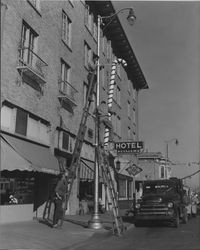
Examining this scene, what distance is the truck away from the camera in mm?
18391

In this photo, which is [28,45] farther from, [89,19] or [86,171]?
[89,19]

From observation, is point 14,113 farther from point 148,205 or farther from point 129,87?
point 129,87

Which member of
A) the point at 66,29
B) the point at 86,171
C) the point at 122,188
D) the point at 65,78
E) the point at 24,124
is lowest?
the point at 122,188

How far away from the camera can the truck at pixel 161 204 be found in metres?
18.4

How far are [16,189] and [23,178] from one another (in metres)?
0.83

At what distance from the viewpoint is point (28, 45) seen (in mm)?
17500

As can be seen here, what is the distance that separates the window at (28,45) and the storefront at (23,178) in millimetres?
3495

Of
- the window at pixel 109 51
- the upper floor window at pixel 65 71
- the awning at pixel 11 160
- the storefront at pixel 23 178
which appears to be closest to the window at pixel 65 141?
the storefront at pixel 23 178

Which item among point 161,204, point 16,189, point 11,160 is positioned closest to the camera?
point 11,160

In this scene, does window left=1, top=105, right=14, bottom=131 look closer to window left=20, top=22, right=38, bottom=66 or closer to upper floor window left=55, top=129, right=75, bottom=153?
window left=20, top=22, right=38, bottom=66

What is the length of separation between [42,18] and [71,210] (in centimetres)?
1036

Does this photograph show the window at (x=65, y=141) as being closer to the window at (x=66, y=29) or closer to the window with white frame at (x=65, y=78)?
the window with white frame at (x=65, y=78)

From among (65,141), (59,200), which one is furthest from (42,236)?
(65,141)

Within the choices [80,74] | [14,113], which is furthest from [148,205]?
[80,74]
